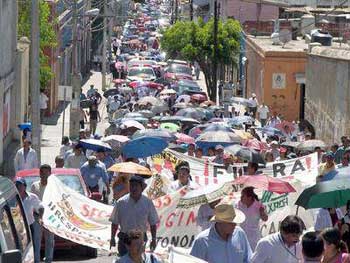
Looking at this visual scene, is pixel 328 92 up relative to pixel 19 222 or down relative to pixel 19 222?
down

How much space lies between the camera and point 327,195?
13.0 m

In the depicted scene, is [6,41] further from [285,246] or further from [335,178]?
[285,246]

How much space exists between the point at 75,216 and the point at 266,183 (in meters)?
3.47

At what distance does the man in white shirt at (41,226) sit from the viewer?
652 inches

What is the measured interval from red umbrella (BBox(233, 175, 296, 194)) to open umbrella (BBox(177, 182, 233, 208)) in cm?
21

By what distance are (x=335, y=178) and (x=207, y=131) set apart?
16167mm

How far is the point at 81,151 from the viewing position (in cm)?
2319

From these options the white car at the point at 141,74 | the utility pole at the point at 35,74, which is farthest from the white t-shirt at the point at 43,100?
the white car at the point at 141,74

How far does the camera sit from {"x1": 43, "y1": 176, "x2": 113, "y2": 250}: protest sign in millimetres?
17141

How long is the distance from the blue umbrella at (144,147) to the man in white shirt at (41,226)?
597 cm

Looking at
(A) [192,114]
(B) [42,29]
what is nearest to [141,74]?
(B) [42,29]

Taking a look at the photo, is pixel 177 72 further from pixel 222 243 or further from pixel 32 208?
pixel 222 243

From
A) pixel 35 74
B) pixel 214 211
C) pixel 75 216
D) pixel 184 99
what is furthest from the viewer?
pixel 184 99

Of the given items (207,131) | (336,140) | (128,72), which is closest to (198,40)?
(128,72)
